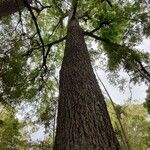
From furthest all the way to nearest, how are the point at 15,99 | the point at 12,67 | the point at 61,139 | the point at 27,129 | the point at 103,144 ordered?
the point at 27,129 → the point at 15,99 → the point at 12,67 → the point at 61,139 → the point at 103,144

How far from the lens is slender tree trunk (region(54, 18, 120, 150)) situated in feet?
13.7

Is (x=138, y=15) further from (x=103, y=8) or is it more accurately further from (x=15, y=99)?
(x=15, y=99)

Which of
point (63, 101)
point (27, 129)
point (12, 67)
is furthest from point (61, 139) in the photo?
point (27, 129)

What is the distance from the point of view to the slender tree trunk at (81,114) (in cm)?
417

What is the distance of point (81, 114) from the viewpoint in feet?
15.5

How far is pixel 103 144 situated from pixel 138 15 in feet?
29.7

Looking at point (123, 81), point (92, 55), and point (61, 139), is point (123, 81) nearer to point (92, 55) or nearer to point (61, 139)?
point (92, 55)

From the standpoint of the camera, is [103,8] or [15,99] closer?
[15,99]

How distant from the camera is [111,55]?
39.1ft

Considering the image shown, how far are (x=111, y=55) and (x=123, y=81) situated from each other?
1.34 m

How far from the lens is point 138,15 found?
40.3ft

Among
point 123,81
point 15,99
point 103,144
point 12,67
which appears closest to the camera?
point 103,144

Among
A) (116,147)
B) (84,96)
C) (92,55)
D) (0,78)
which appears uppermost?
(92,55)

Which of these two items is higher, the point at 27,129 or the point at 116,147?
the point at 27,129
